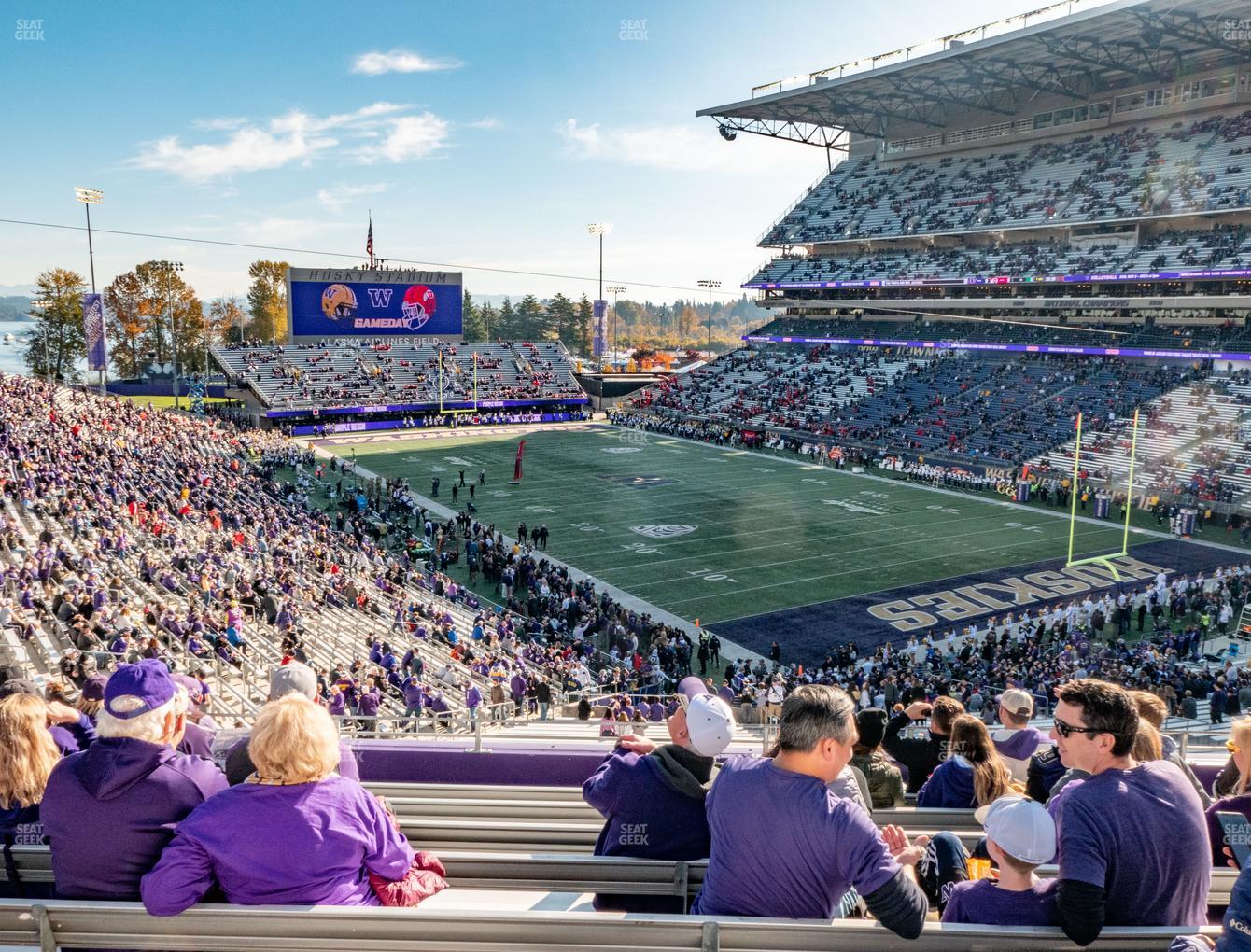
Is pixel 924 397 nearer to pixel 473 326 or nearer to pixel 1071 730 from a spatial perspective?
pixel 1071 730

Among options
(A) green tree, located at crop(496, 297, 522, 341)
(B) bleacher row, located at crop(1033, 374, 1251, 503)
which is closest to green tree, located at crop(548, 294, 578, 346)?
(A) green tree, located at crop(496, 297, 522, 341)

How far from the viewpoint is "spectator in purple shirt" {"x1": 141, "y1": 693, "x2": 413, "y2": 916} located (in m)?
2.77

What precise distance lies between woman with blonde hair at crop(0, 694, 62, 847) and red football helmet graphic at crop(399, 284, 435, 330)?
59405 millimetres

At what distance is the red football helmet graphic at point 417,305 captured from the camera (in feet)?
198

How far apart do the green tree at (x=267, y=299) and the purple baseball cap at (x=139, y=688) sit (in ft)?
311

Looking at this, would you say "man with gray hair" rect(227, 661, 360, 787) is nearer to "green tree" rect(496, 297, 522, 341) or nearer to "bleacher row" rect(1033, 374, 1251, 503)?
"bleacher row" rect(1033, 374, 1251, 503)

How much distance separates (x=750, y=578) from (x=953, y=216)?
40832mm

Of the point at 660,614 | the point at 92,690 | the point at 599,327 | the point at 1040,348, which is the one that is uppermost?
the point at 599,327

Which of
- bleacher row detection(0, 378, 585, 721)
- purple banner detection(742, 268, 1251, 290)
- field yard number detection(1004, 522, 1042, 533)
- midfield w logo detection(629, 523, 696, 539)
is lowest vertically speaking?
midfield w logo detection(629, 523, 696, 539)

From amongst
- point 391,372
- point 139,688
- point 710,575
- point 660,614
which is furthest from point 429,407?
point 139,688

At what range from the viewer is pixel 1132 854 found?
9.06 ft

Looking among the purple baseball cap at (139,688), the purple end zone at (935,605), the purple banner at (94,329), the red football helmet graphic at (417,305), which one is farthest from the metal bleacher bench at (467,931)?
the red football helmet graphic at (417,305)

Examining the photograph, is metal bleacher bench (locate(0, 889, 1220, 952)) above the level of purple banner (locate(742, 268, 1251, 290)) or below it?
below

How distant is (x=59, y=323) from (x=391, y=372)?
33.1 metres
